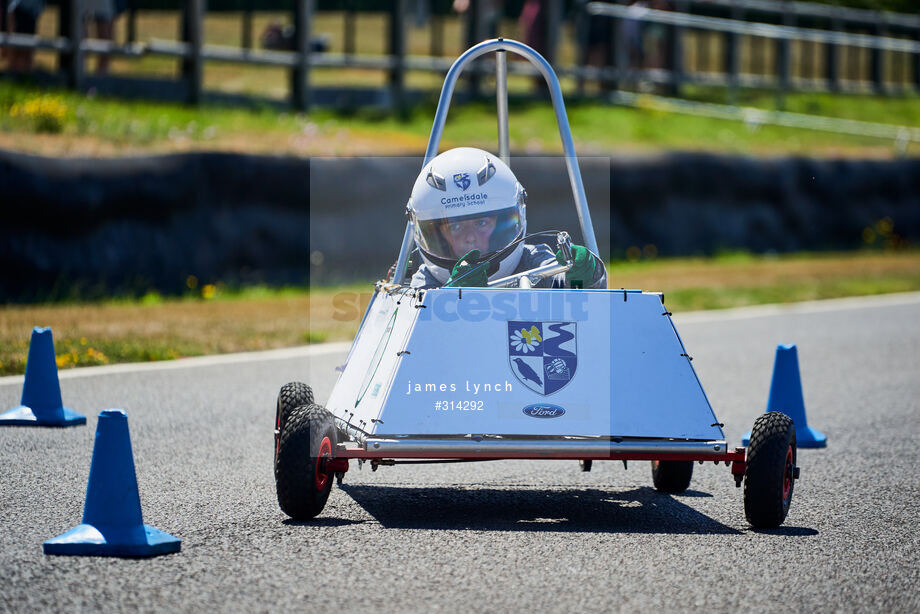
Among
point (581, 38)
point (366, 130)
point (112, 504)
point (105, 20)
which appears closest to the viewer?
point (112, 504)

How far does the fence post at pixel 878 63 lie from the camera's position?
29750mm

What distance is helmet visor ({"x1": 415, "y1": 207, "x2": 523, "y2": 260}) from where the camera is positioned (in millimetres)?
7195

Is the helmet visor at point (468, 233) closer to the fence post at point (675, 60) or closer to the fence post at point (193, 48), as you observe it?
the fence post at point (193, 48)

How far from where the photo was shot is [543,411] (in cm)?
628

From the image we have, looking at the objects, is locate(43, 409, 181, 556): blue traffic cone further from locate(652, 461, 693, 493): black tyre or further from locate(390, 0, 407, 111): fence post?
locate(390, 0, 407, 111): fence post

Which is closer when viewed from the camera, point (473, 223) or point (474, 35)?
point (473, 223)

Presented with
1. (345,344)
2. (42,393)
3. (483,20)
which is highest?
(483,20)

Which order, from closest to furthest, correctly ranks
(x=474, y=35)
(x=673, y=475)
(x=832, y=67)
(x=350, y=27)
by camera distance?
(x=673, y=475), (x=350, y=27), (x=474, y=35), (x=832, y=67)

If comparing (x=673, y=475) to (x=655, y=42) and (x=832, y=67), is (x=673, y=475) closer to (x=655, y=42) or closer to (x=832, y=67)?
(x=655, y=42)

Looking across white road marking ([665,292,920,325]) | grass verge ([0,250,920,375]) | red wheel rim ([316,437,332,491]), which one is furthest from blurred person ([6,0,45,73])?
red wheel rim ([316,437,332,491])

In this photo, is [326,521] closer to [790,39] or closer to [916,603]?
[916,603]

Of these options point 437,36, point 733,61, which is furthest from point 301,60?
point 733,61

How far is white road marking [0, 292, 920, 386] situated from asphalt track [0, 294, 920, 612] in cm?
58

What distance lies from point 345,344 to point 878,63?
19981mm
